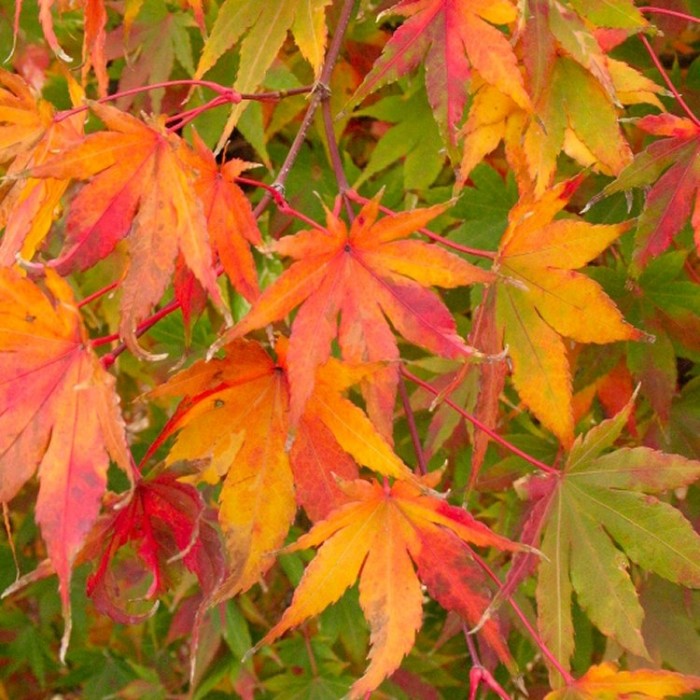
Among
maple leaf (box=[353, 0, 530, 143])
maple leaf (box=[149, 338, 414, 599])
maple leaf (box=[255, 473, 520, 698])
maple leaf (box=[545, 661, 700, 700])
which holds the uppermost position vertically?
maple leaf (box=[353, 0, 530, 143])

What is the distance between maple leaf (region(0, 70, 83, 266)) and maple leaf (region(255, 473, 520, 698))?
11.0 inches

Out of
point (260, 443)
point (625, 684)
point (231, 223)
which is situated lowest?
point (625, 684)

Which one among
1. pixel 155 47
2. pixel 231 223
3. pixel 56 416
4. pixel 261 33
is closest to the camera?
pixel 56 416

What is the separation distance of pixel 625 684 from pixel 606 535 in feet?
0.34

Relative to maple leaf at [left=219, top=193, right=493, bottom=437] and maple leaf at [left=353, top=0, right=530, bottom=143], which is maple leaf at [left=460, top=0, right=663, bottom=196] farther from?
maple leaf at [left=219, top=193, right=493, bottom=437]

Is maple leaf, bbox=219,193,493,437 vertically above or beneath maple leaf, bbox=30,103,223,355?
beneath

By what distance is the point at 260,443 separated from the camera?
0.71 m

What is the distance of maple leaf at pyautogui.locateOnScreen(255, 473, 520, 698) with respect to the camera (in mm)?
683

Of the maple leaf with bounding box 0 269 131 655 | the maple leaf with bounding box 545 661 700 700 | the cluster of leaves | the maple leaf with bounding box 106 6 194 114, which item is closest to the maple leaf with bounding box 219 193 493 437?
the cluster of leaves

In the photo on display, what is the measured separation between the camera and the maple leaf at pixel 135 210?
2.00 ft

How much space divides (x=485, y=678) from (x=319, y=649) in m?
0.66

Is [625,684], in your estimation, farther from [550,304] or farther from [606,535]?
[550,304]

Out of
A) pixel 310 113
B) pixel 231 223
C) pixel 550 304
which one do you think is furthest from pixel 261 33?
pixel 550 304

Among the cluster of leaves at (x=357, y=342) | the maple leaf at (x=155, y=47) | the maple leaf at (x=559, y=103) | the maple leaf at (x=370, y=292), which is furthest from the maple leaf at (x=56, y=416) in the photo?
the maple leaf at (x=155, y=47)
